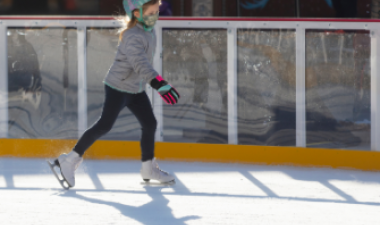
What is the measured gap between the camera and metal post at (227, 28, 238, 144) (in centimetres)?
525

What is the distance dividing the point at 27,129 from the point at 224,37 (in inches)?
78.8

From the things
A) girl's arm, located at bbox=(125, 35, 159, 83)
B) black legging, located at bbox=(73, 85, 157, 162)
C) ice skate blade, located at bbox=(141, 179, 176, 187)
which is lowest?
ice skate blade, located at bbox=(141, 179, 176, 187)

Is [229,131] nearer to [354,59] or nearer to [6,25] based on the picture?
[354,59]

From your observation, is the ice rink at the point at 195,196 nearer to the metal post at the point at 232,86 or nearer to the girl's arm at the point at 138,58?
the metal post at the point at 232,86

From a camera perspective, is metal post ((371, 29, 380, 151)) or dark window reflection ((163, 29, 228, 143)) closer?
metal post ((371, 29, 380, 151))

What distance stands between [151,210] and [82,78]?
248cm

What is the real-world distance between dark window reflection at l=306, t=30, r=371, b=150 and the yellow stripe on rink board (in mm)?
268

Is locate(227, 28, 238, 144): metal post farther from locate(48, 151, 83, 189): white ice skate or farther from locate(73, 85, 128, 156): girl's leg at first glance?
locate(48, 151, 83, 189): white ice skate

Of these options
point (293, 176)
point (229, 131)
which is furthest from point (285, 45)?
point (293, 176)

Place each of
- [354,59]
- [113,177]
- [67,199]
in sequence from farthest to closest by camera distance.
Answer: [354,59] < [113,177] < [67,199]

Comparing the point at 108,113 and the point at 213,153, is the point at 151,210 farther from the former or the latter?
the point at 213,153

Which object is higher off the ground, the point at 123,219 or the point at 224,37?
the point at 224,37

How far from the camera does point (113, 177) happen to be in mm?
4293

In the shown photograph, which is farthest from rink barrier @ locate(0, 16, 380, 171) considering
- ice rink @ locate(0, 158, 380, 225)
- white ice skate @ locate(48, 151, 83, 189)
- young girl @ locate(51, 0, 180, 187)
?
white ice skate @ locate(48, 151, 83, 189)
